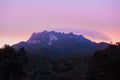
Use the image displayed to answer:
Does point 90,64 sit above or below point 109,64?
above

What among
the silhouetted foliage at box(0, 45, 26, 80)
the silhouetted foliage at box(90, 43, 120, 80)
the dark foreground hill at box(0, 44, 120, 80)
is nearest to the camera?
the silhouetted foliage at box(90, 43, 120, 80)

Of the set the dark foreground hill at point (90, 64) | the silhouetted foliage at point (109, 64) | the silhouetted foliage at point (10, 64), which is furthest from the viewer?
the silhouetted foliage at point (10, 64)

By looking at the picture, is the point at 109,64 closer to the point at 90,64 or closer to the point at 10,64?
the point at 90,64

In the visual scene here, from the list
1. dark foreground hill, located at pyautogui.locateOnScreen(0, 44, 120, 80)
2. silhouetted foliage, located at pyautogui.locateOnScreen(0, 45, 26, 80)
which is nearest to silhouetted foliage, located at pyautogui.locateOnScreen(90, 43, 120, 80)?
dark foreground hill, located at pyautogui.locateOnScreen(0, 44, 120, 80)

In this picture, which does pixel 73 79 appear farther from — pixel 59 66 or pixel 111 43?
pixel 59 66

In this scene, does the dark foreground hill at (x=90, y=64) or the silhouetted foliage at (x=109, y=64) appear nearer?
the silhouetted foliage at (x=109, y=64)

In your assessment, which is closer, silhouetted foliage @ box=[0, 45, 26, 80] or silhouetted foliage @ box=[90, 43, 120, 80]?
silhouetted foliage @ box=[90, 43, 120, 80]

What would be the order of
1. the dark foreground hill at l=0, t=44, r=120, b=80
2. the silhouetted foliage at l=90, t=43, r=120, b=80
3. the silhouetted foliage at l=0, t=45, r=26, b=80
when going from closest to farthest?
1. the silhouetted foliage at l=90, t=43, r=120, b=80
2. the dark foreground hill at l=0, t=44, r=120, b=80
3. the silhouetted foliage at l=0, t=45, r=26, b=80

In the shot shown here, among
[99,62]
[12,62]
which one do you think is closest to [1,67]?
[12,62]

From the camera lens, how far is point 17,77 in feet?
179

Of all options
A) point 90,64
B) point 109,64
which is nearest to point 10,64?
point 90,64

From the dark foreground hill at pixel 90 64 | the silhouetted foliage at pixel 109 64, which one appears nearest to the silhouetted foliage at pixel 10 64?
the dark foreground hill at pixel 90 64

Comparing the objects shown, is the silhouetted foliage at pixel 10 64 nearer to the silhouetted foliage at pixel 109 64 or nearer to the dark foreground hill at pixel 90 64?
the dark foreground hill at pixel 90 64

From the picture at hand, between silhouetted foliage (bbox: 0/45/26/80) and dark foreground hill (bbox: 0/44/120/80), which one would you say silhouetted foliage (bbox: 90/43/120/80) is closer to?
dark foreground hill (bbox: 0/44/120/80)
